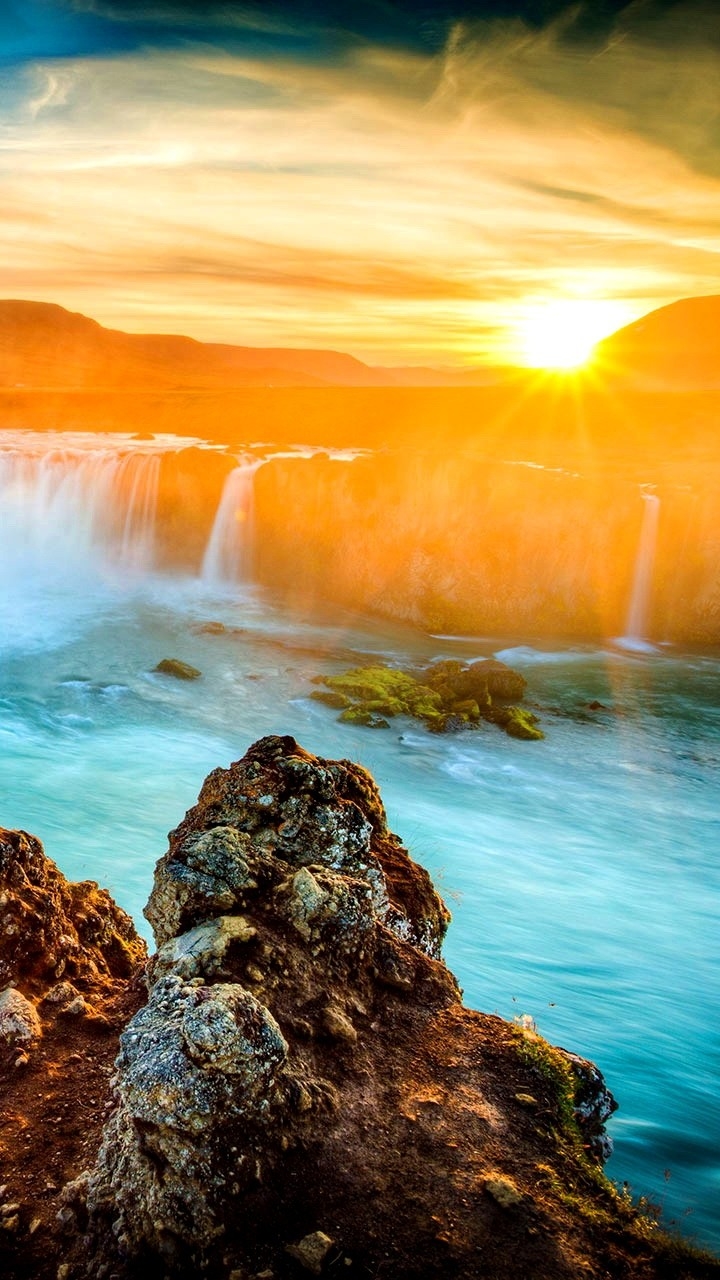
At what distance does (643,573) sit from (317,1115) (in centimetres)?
3259

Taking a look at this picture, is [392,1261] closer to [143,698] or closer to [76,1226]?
[76,1226]

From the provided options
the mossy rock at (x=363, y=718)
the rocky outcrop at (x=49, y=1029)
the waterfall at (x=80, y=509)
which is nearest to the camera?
the rocky outcrop at (x=49, y=1029)

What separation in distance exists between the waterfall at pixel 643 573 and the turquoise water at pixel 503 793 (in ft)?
6.39

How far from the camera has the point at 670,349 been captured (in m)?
134

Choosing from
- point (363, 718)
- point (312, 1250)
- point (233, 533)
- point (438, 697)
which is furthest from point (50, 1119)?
point (233, 533)

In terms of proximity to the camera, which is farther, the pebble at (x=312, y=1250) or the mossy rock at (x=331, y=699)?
the mossy rock at (x=331, y=699)

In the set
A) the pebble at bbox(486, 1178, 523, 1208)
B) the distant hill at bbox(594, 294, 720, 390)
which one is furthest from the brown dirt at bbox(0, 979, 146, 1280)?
the distant hill at bbox(594, 294, 720, 390)

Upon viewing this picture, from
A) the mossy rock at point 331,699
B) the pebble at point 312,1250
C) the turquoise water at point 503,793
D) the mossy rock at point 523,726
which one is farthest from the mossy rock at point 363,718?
the pebble at point 312,1250

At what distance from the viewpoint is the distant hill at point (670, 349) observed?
126312mm

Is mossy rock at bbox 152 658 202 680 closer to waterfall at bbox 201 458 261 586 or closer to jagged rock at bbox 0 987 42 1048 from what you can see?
waterfall at bbox 201 458 261 586

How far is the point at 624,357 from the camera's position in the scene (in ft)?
448

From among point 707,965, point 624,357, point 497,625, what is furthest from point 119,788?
point 624,357

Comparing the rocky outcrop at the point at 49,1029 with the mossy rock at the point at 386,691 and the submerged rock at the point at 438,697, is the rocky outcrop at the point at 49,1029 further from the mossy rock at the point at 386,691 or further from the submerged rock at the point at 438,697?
the mossy rock at the point at 386,691

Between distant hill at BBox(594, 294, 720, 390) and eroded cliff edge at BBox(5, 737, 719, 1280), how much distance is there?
410ft
